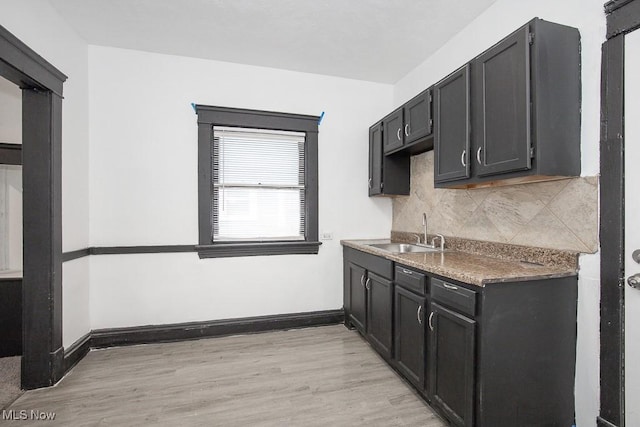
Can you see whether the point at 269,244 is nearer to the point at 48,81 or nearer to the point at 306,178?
the point at 306,178

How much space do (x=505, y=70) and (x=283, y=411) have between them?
8.28ft

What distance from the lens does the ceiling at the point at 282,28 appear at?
2.34 m

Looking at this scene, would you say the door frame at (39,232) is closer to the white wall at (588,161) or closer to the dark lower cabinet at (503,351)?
Answer: the dark lower cabinet at (503,351)

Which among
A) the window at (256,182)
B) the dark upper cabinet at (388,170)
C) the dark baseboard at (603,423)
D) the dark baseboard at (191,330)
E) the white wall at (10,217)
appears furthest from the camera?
the dark upper cabinet at (388,170)

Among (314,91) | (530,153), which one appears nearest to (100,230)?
(314,91)

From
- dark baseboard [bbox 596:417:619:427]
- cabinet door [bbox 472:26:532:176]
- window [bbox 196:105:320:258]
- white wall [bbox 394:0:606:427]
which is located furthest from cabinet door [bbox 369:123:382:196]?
dark baseboard [bbox 596:417:619:427]

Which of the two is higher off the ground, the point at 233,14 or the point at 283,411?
the point at 233,14

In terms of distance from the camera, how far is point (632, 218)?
1.52 m

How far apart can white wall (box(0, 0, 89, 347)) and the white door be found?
11.8 feet

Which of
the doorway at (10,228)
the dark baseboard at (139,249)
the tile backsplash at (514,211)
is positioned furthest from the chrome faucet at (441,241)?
the doorway at (10,228)

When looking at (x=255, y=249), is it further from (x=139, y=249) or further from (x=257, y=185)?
(x=139, y=249)

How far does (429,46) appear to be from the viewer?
2.90 metres

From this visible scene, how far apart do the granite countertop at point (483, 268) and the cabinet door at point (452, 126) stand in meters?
0.60

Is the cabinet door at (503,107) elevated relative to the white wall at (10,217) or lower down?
elevated
